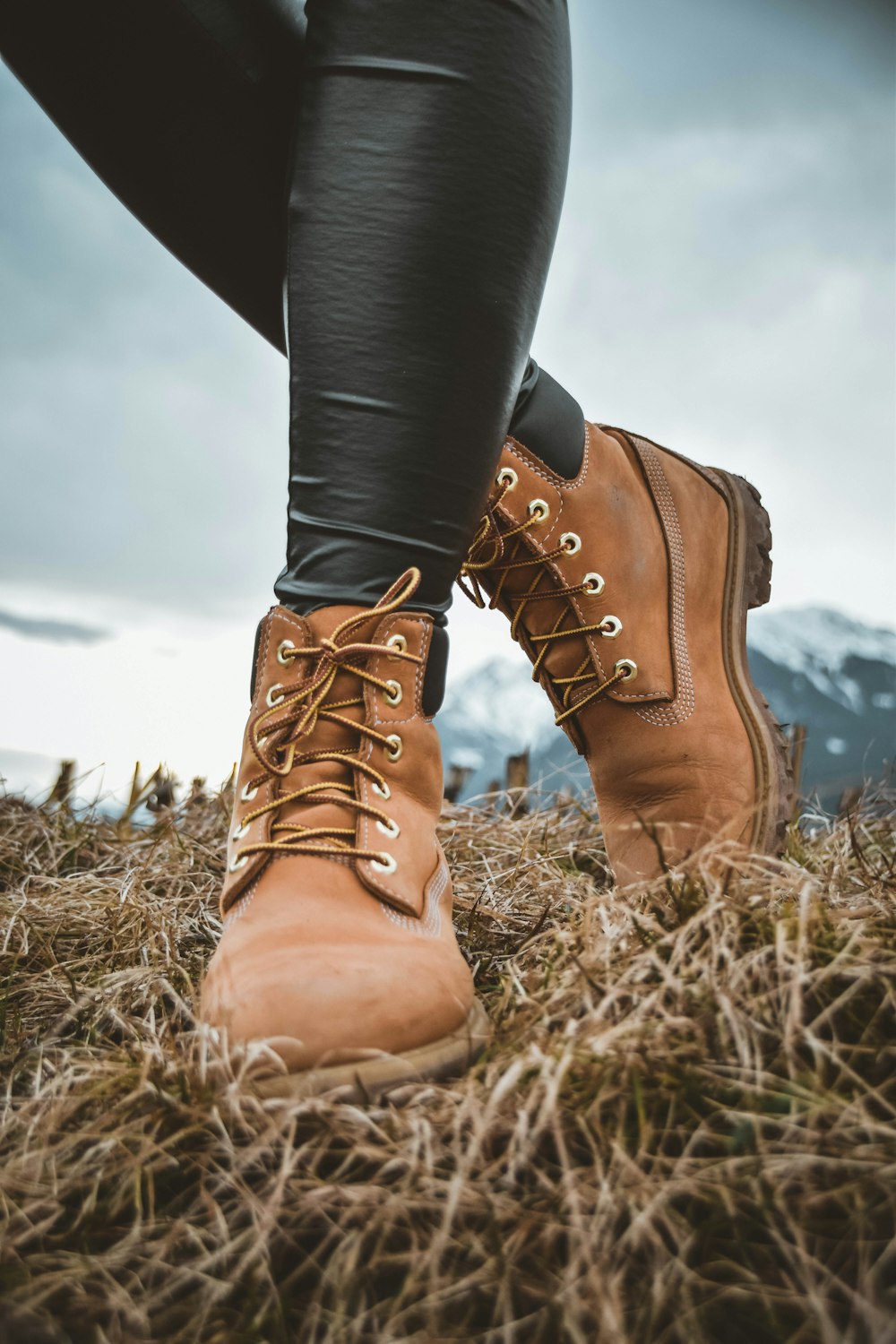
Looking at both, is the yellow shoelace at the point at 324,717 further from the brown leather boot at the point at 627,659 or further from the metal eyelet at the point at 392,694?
the brown leather boot at the point at 627,659

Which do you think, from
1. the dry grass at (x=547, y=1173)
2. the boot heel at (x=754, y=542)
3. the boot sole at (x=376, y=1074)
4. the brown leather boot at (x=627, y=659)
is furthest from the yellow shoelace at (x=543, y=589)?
the boot sole at (x=376, y=1074)

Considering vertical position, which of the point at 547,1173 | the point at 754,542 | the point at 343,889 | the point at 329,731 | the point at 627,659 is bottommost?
the point at 547,1173

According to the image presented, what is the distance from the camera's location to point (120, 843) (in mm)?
2047

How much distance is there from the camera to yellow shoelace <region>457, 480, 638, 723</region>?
3.98 feet

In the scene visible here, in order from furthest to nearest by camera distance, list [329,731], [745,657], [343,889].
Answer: [745,657], [329,731], [343,889]

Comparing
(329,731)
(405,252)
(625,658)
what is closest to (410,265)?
(405,252)

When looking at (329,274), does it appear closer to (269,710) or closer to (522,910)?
(269,710)

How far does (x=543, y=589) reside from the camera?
49.6 inches

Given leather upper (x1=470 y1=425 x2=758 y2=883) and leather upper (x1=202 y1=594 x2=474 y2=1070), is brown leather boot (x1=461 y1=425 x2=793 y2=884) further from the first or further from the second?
leather upper (x1=202 y1=594 x2=474 y2=1070)

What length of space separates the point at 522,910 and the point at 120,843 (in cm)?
116

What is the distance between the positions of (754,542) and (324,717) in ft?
2.80

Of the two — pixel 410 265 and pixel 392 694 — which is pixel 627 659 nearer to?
pixel 392 694

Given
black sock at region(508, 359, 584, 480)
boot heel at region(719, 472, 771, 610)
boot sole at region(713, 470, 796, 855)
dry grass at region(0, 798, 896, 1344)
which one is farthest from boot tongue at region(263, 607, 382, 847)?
boot heel at region(719, 472, 771, 610)

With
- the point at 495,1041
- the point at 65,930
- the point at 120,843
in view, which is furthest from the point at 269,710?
the point at 120,843
